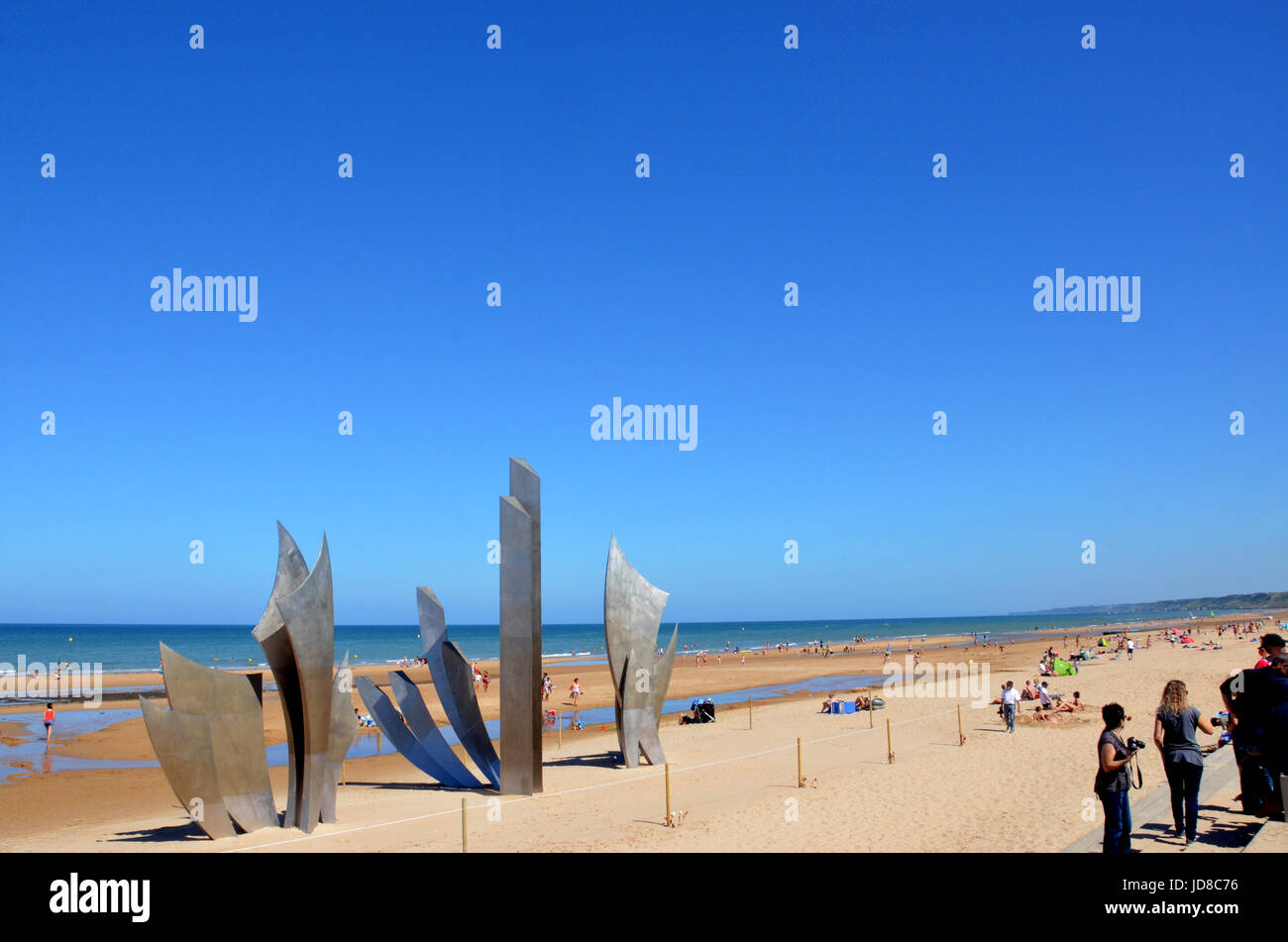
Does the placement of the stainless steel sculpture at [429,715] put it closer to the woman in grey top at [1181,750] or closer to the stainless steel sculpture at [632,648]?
the stainless steel sculpture at [632,648]

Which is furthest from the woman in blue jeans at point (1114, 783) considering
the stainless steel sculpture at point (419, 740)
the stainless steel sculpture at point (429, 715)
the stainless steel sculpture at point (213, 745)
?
the stainless steel sculpture at point (419, 740)

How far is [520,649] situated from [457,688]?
2235 millimetres

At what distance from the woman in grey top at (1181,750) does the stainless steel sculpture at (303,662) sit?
10.2m

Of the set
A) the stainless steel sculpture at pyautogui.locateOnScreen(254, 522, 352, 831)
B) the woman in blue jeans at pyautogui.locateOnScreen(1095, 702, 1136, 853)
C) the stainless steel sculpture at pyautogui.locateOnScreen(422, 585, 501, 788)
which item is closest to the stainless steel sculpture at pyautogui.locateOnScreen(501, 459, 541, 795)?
the stainless steel sculpture at pyautogui.locateOnScreen(422, 585, 501, 788)

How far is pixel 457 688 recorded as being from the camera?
52.2 feet

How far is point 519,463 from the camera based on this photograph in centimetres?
1528

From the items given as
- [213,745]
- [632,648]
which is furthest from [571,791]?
[213,745]

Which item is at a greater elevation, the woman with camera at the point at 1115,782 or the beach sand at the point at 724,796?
the woman with camera at the point at 1115,782

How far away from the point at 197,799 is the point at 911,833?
31.6 feet

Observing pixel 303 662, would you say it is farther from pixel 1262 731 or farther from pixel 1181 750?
pixel 1262 731

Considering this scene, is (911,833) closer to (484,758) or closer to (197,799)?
(484,758)

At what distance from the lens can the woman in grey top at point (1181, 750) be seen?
7770mm
